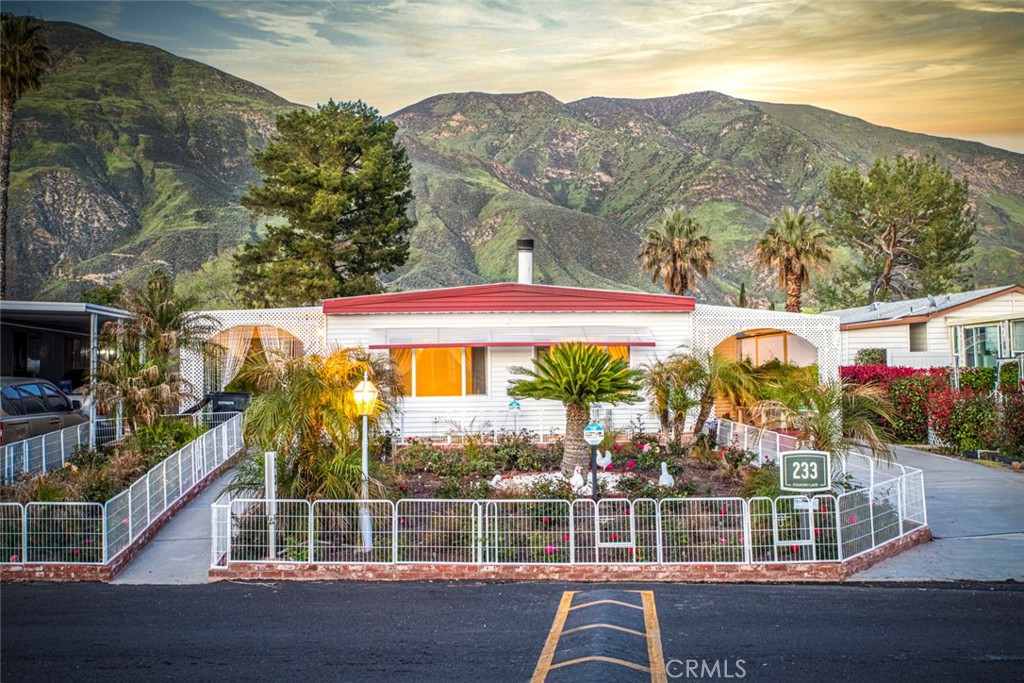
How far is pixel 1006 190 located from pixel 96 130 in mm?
155029

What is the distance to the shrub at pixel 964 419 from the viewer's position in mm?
18625

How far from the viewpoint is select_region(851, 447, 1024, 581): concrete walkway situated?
33.5ft

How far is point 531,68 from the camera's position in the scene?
191625 millimetres

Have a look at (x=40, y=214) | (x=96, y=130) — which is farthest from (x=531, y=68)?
(x=40, y=214)

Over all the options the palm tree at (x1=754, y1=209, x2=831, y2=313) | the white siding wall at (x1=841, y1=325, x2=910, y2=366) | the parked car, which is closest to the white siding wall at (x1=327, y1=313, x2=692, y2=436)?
the parked car

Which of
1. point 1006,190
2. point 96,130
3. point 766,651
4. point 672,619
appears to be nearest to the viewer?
point 766,651

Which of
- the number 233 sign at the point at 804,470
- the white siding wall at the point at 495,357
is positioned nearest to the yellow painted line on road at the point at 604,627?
the number 233 sign at the point at 804,470

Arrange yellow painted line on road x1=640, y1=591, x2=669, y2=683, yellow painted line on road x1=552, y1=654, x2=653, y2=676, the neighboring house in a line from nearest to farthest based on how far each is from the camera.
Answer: yellow painted line on road x1=640, y1=591, x2=669, y2=683, yellow painted line on road x1=552, y1=654, x2=653, y2=676, the neighboring house

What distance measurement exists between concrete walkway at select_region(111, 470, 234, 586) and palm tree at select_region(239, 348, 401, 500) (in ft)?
3.47

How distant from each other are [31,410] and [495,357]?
9.30 meters

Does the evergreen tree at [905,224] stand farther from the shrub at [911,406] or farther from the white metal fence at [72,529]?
the white metal fence at [72,529]

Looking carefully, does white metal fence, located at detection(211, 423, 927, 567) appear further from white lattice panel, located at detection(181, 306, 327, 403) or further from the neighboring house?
the neighboring house

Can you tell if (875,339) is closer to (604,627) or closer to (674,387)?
(674,387)

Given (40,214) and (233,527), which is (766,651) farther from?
(40,214)
